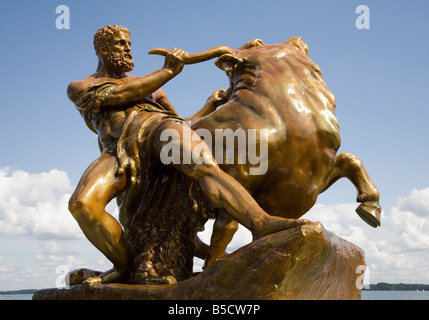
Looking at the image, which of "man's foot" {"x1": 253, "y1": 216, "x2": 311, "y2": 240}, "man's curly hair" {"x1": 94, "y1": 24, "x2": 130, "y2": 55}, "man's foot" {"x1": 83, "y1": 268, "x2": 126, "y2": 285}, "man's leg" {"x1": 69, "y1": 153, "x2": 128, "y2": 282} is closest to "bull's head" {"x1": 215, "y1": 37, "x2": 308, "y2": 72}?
"man's curly hair" {"x1": 94, "y1": 24, "x2": 130, "y2": 55}

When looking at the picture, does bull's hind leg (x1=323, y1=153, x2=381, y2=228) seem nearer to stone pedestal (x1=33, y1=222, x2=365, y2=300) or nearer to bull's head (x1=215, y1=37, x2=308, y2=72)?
stone pedestal (x1=33, y1=222, x2=365, y2=300)

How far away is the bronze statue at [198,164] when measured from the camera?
3357 mm

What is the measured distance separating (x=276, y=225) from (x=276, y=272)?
0.26 meters

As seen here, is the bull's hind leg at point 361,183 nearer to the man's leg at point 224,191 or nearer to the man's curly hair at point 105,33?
the man's leg at point 224,191

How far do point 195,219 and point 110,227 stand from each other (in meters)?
0.59

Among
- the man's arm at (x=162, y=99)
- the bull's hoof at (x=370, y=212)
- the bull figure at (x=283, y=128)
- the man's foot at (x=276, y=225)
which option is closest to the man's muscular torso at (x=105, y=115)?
the man's arm at (x=162, y=99)

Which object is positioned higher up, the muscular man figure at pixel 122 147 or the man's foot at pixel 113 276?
the muscular man figure at pixel 122 147

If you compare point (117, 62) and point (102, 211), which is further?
point (117, 62)

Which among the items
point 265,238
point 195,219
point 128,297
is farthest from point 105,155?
point 265,238

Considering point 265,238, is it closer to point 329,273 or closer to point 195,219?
point 329,273

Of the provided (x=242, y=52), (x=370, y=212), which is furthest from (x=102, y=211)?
(x=370, y=212)

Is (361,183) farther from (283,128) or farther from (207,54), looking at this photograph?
(207,54)

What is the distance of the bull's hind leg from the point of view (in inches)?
143

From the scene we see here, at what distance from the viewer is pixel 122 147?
11.8 feet
